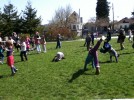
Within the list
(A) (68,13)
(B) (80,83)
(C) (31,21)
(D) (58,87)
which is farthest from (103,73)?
(A) (68,13)

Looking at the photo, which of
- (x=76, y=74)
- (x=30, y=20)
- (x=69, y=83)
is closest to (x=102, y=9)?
(x=30, y=20)

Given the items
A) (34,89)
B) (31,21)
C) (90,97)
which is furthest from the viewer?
(31,21)

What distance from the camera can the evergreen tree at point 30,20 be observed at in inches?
2340

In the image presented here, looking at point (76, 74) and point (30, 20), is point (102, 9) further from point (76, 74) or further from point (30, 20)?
point (76, 74)

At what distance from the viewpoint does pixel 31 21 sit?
196 feet

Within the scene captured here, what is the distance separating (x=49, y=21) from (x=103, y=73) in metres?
82.0

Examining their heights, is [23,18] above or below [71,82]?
above

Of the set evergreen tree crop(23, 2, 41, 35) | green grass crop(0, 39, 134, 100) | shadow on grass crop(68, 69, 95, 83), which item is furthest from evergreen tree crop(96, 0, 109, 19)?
shadow on grass crop(68, 69, 95, 83)

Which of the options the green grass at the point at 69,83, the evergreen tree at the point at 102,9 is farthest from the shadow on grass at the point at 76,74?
the evergreen tree at the point at 102,9

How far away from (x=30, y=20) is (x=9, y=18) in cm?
417

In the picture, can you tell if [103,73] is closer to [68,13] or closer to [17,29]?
[17,29]

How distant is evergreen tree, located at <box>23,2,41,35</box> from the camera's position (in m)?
59.4

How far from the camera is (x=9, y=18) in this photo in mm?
58812

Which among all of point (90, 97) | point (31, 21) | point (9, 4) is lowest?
point (90, 97)
